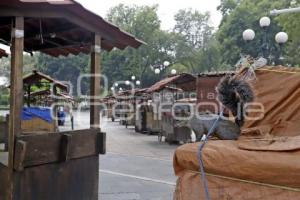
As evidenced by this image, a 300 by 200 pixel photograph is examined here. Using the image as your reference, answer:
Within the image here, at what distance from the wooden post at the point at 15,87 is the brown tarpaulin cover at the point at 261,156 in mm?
1889

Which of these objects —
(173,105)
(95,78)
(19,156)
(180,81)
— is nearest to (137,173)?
(95,78)

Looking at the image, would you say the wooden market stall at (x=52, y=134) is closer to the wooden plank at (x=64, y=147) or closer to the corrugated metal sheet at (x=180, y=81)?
the wooden plank at (x=64, y=147)

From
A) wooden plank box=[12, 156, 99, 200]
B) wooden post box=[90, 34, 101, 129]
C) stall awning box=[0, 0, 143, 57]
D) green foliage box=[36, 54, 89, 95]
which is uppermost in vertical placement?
green foliage box=[36, 54, 89, 95]

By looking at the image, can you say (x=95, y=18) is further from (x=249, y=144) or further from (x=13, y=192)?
(x=249, y=144)

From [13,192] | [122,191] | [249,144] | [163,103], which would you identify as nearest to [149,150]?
[163,103]

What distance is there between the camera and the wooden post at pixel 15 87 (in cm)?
464

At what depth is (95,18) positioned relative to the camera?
555cm

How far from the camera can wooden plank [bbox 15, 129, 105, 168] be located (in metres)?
4.87

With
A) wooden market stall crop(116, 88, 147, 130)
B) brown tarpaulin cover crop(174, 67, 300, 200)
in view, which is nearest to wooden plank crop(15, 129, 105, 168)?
brown tarpaulin cover crop(174, 67, 300, 200)

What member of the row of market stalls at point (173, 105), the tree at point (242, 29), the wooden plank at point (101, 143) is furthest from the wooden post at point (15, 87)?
the tree at point (242, 29)

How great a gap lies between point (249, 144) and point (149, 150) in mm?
11110

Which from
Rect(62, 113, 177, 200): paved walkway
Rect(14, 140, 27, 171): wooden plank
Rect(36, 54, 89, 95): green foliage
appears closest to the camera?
Rect(14, 140, 27, 171): wooden plank

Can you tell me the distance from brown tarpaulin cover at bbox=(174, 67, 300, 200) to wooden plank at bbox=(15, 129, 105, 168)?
5.87 feet

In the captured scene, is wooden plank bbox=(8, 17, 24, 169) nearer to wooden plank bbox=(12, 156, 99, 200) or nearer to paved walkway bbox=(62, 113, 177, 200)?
wooden plank bbox=(12, 156, 99, 200)
